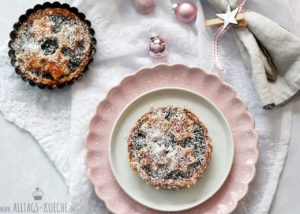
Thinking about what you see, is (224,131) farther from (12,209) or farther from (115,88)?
(12,209)

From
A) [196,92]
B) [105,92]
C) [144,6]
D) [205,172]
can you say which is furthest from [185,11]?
[205,172]

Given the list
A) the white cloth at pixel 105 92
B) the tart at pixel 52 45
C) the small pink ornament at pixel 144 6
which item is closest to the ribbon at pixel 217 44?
the white cloth at pixel 105 92

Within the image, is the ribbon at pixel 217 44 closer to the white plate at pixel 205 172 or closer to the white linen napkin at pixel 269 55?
the white linen napkin at pixel 269 55

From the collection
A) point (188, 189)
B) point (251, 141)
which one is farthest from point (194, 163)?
point (251, 141)

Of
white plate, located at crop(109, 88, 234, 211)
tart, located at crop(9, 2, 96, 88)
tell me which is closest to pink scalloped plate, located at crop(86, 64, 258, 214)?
white plate, located at crop(109, 88, 234, 211)

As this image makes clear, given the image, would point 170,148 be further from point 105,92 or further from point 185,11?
point 185,11

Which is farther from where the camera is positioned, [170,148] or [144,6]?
[144,6]
